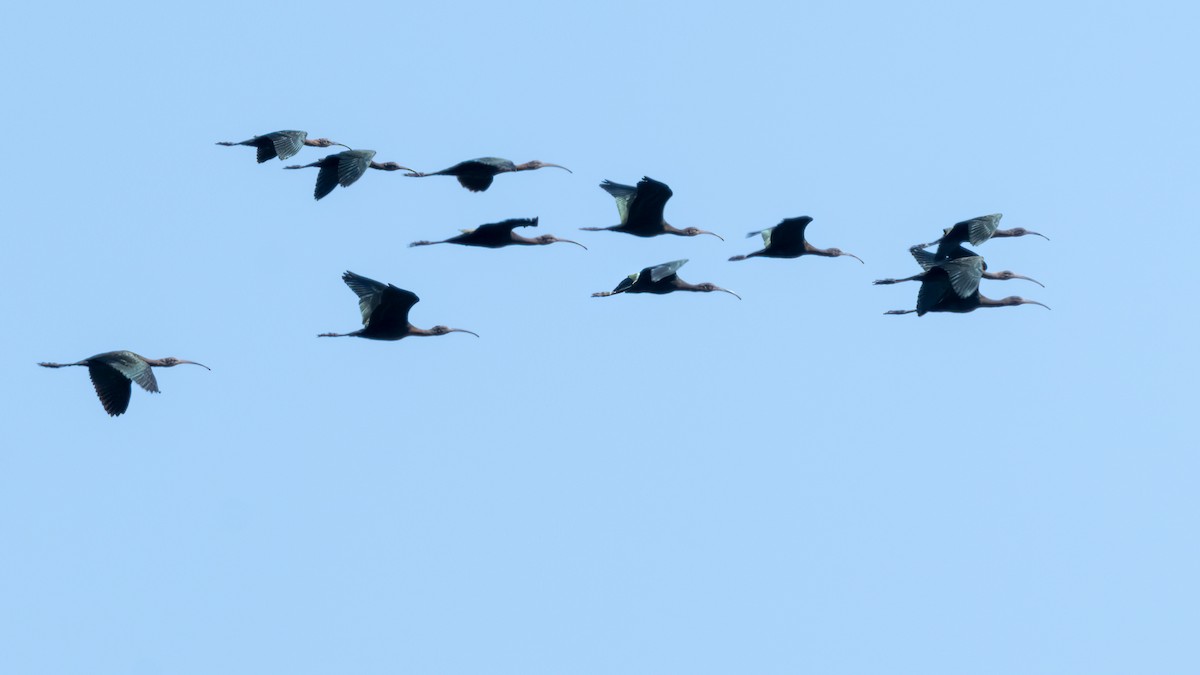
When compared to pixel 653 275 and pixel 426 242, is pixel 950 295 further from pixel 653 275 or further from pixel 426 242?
pixel 426 242

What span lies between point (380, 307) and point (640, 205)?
6.44m

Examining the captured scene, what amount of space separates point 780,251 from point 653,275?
4.37 m

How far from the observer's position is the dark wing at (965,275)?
143 ft

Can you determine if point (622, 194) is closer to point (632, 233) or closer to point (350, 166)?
point (632, 233)

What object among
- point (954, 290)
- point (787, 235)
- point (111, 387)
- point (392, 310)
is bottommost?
point (111, 387)

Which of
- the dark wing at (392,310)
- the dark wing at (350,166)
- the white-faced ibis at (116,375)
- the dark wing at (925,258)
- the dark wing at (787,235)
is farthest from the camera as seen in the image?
the dark wing at (787,235)

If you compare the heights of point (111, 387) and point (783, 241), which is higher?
point (783, 241)

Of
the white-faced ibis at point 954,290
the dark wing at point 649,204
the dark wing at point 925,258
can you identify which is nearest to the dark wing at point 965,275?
the white-faced ibis at point 954,290

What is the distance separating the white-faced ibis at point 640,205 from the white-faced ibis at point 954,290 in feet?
18.7

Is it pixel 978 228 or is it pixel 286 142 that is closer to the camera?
pixel 286 142

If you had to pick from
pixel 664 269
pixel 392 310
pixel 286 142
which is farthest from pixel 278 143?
pixel 664 269

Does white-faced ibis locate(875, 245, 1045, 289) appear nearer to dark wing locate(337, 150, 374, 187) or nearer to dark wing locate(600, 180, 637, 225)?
dark wing locate(600, 180, 637, 225)

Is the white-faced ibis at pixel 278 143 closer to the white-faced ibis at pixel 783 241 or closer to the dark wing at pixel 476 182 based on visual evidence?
the dark wing at pixel 476 182

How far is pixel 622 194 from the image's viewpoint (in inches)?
1890
